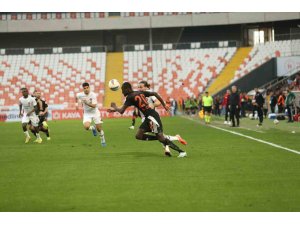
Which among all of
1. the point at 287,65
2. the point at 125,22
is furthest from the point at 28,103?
the point at 125,22

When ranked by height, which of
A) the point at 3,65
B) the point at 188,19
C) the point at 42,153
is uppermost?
the point at 188,19

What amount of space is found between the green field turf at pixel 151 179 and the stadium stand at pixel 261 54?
42.9 metres

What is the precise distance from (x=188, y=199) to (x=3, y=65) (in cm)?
5939

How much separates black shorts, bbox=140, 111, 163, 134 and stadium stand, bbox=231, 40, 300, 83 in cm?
4488

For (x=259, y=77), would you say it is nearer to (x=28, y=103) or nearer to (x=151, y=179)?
(x=28, y=103)

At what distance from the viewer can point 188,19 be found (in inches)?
2625

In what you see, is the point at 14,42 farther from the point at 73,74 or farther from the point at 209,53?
the point at 209,53

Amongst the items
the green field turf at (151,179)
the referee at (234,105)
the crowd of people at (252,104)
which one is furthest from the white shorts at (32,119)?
the referee at (234,105)

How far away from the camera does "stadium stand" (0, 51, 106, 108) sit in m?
62.4

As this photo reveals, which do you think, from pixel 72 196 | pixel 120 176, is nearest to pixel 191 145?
pixel 120 176

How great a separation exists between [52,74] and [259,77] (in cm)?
2210

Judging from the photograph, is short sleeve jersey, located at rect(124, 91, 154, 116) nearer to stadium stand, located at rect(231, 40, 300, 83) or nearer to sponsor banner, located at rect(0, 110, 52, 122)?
sponsor banner, located at rect(0, 110, 52, 122)

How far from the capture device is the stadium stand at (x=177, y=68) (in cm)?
6206

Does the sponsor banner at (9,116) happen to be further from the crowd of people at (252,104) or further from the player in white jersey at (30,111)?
the player in white jersey at (30,111)
